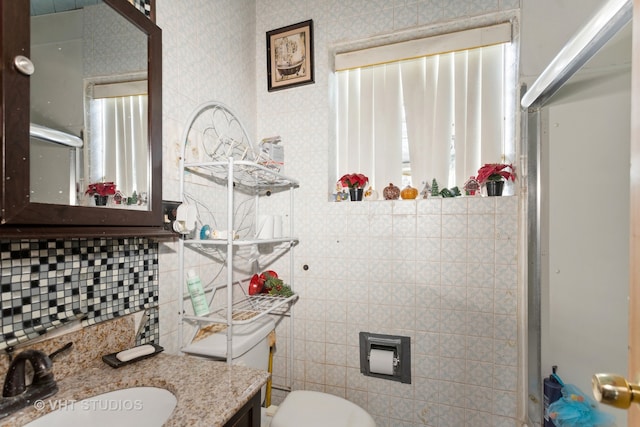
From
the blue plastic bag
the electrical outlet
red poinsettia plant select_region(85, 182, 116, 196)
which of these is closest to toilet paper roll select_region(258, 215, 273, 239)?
the electrical outlet

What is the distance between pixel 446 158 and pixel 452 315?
2.71 feet

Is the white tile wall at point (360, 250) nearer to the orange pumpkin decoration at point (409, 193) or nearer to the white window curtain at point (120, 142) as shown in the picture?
the orange pumpkin decoration at point (409, 193)

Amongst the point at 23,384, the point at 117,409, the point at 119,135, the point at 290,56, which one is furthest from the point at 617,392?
the point at 290,56

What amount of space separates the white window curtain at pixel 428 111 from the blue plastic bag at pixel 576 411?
100 cm

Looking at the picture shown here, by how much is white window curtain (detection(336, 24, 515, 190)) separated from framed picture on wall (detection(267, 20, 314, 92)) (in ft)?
0.66

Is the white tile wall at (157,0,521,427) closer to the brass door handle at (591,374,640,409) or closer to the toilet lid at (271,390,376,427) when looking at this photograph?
the toilet lid at (271,390,376,427)

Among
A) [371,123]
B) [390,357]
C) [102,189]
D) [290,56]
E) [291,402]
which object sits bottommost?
[291,402]

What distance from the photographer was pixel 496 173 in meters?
1.39

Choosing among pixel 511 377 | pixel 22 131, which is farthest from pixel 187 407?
pixel 511 377

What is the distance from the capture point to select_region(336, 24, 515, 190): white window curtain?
4.91 feet

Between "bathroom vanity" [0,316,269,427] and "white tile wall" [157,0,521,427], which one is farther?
"white tile wall" [157,0,521,427]

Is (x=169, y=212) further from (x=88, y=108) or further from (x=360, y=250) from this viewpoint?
(x=360, y=250)

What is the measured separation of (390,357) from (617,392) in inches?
48.7
